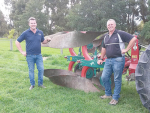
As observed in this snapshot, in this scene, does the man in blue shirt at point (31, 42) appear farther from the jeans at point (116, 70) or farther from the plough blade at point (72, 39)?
the jeans at point (116, 70)

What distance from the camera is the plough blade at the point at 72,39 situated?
3352mm

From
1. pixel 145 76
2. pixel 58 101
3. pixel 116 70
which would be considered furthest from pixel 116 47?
pixel 58 101

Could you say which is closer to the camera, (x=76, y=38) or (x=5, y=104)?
(x=5, y=104)

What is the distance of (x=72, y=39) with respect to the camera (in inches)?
136

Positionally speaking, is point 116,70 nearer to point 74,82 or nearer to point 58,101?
point 74,82

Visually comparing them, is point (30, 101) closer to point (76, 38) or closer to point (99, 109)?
point (99, 109)

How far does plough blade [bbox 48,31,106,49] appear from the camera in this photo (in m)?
3.35

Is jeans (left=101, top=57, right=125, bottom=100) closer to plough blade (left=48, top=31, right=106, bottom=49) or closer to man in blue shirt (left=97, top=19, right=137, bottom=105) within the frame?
man in blue shirt (left=97, top=19, right=137, bottom=105)

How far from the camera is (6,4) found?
48.6 metres

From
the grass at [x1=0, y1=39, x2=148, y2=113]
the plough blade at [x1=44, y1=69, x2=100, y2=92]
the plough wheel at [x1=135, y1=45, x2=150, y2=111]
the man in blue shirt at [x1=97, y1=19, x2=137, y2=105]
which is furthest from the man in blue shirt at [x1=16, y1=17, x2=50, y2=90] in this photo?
the plough wheel at [x1=135, y1=45, x2=150, y2=111]

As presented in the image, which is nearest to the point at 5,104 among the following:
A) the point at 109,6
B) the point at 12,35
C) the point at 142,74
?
the point at 142,74

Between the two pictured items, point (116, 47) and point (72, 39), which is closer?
point (116, 47)

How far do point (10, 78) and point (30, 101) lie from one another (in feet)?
5.84

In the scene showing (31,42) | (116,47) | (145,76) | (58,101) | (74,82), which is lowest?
(58,101)
